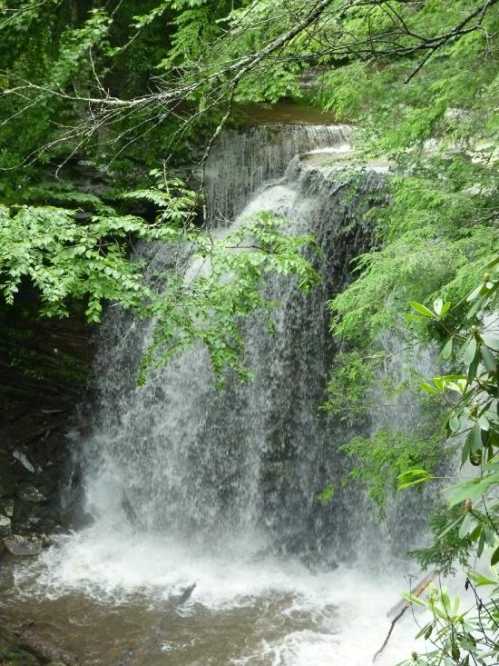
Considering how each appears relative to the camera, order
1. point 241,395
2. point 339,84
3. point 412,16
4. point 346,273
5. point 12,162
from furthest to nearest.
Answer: point 241,395
point 346,273
point 12,162
point 339,84
point 412,16

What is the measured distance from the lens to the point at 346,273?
795 cm

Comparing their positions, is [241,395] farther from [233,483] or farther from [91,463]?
[91,463]

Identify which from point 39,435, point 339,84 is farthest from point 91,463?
point 339,84

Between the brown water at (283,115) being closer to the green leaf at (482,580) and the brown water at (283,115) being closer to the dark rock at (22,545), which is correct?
the dark rock at (22,545)

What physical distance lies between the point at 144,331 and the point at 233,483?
2206 mm

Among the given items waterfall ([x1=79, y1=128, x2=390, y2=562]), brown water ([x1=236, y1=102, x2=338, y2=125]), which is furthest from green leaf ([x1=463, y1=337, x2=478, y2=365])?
brown water ([x1=236, y1=102, x2=338, y2=125])

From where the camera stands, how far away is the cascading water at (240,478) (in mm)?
7180

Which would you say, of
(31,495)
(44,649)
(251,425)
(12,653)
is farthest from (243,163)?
(12,653)

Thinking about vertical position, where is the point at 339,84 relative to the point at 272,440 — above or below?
above

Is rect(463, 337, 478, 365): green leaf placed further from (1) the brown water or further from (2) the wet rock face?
(1) the brown water

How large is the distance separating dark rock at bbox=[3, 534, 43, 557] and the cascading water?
0.54 ft

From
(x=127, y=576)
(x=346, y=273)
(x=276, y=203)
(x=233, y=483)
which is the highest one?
(x=276, y=203)

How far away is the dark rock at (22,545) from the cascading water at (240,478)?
16 centimetres

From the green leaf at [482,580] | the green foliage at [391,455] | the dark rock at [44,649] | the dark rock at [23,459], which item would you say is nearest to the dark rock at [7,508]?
the dark rock at [23,459]
